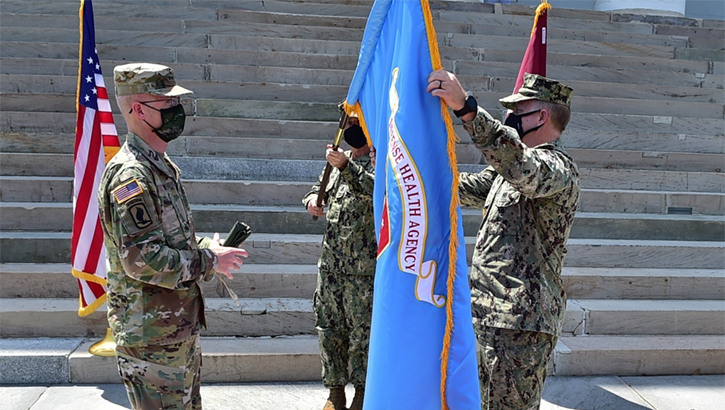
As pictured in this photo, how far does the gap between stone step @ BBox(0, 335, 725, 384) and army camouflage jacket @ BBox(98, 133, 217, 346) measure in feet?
5.78

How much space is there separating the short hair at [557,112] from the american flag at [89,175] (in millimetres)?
3073

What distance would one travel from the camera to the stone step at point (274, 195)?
5.60 m

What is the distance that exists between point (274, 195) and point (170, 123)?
11.1 feet

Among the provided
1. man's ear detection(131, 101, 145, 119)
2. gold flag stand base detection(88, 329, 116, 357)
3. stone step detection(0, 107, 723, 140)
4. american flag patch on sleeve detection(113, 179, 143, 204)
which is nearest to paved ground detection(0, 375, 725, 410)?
gold flag stand base detection(88, 329, 116, 357)

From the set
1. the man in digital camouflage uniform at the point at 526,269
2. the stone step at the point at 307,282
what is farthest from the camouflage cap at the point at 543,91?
the stone step at the point at 307,282

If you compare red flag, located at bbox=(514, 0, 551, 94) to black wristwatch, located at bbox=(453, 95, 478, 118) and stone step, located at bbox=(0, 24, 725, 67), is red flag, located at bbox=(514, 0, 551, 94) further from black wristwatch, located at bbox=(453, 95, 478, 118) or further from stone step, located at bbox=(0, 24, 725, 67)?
stone step, located at bbox=(0, 24, 725, 67)

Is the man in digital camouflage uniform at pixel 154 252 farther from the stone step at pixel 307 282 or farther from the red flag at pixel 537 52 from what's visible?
the red flag at pixel 537 52

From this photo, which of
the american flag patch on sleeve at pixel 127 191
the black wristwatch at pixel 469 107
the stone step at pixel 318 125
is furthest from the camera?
the stone step at pixel 318 125

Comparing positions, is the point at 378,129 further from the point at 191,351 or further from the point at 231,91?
the point at 231,91

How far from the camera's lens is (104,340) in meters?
4.18

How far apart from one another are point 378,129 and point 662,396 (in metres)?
3.29

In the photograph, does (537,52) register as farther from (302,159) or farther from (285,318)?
(285,318)

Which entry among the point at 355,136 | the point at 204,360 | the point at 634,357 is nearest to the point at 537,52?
the point at 355,136

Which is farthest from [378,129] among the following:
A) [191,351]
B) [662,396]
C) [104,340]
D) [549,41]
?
[549,41]
